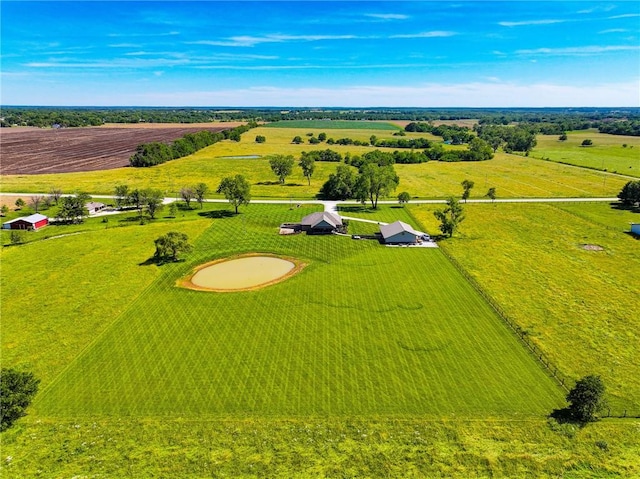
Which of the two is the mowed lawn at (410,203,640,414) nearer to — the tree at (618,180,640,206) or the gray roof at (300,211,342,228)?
the tree at (618,180,640,206)

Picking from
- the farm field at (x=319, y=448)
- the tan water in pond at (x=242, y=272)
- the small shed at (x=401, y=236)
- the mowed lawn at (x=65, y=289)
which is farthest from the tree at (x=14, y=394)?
the small shed at (x=401, y=236)

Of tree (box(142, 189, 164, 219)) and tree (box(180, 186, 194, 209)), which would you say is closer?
tree (box(142, 189, 164, 219))

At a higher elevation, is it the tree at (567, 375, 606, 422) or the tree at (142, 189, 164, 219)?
the tree at (142, 189, 164, 219)

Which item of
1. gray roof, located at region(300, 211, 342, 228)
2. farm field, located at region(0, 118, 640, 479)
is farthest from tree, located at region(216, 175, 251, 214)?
gray roof, located at region(300, 211, 342, 228)

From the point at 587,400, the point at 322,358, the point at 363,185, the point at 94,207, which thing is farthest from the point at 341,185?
the point at 587,400

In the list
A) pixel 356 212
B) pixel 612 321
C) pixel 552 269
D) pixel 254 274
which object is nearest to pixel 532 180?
pixel 356 212

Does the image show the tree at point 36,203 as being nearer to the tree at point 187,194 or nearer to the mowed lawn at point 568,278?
the tree at point 187,194

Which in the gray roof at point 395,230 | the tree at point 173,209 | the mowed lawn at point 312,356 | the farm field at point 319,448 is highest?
the gray roof at point 395,230
